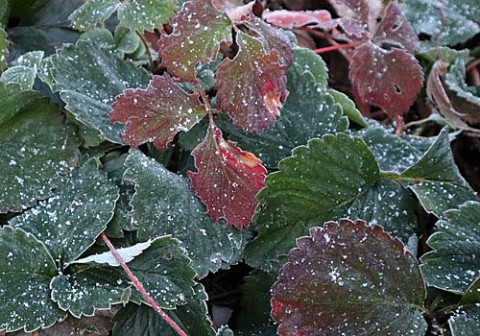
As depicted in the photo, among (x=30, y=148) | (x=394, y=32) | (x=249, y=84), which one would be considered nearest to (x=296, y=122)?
(x=249, y=84)

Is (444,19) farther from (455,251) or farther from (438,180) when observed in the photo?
(455,251)

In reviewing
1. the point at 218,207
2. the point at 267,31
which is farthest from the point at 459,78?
the point at 218,207

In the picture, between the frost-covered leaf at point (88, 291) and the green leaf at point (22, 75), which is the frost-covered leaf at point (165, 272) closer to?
the frost-covered leaf at point (88, 291)

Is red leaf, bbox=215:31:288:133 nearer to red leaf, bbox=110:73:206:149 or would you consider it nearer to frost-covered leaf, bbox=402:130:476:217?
red leaf, bbox=110:73:206:149

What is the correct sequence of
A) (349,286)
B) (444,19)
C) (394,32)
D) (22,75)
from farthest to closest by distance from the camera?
(444,19)
(394,32)
(22,75)
(349,286)

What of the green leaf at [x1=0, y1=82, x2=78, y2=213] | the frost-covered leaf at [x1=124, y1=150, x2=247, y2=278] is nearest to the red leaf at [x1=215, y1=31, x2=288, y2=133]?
Answer: the frost-covered leaf at [x1=124, y1=150, x2=247, y2=278]

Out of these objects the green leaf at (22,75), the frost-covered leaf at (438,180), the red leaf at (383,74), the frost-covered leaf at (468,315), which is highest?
the red leaf at (383,74)

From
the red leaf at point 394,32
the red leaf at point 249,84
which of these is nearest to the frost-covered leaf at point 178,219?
the red leaf at point 249,84
